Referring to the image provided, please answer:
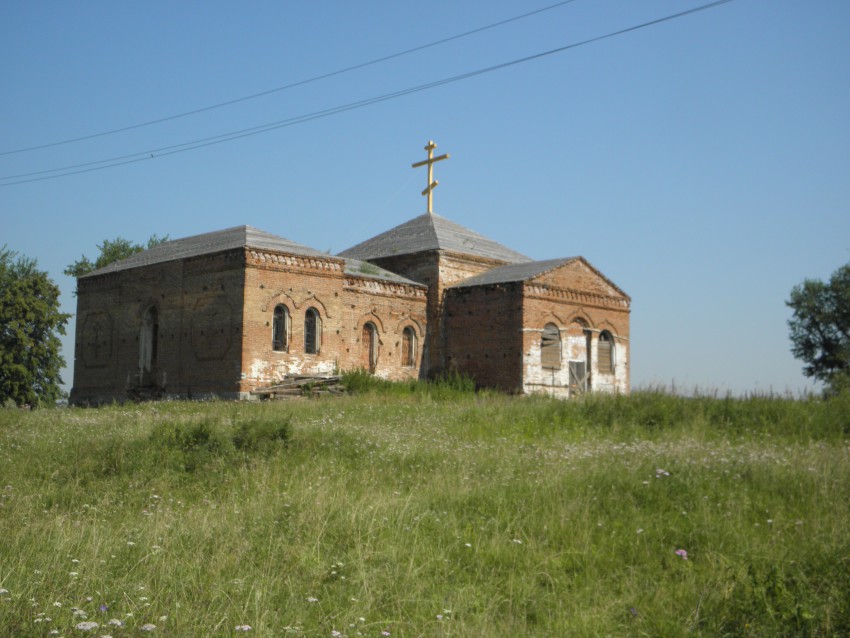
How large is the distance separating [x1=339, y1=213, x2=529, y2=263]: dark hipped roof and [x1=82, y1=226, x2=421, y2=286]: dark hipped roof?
182cm

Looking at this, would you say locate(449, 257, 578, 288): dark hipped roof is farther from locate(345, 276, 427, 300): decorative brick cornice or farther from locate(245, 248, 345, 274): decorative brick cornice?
locate(245, 248, 345, 274): decorative brick cornice

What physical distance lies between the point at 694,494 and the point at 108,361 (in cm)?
2405

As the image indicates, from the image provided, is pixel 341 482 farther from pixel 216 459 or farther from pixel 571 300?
pixel 571 300

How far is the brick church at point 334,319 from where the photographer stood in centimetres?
2508

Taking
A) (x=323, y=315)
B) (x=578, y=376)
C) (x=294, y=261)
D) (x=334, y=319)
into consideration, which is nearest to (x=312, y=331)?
(x=323, y=315)

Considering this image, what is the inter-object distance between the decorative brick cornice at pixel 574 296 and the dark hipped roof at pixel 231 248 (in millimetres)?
4289

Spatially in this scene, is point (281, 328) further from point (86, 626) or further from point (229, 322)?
point (86, 626)

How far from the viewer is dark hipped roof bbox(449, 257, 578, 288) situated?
1099 inches

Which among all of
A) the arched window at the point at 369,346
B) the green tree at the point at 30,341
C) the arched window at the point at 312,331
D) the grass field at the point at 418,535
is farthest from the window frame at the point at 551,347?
the green tree at the point at 30,341

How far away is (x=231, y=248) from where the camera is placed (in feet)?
82.3

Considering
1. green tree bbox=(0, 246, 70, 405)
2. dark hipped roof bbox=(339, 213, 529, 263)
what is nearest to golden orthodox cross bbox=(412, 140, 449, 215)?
dark hipped roof bbox=(339, 213, 529, 263)

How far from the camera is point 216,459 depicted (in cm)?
1287

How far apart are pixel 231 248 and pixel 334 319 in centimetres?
389

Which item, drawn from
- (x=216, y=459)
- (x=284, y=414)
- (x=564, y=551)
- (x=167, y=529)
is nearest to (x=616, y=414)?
(x=284, y=414)
